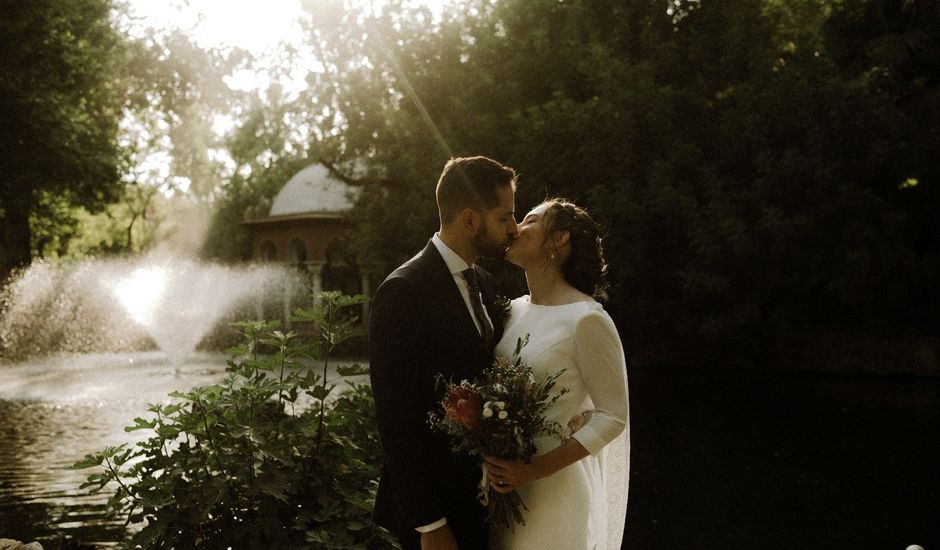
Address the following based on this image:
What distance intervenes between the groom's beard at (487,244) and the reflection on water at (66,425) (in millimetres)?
3142

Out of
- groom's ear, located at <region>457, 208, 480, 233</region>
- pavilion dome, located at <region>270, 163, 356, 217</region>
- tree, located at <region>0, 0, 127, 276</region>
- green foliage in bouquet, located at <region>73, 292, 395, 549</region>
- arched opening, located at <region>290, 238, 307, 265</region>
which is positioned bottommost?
arched opening, located at <region>290, 238, 307, 265</region>

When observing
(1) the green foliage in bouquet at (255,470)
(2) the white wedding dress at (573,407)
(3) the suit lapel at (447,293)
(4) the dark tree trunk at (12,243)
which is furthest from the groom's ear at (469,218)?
(4) the dark tree trunk at (12,243)

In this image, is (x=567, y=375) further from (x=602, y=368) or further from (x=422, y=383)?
(x=422, y=383)

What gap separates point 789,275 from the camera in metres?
25.4

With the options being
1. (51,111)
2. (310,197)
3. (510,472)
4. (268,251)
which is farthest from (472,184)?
(268,251)

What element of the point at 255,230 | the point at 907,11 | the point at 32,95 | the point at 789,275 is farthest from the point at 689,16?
the point at 255,230

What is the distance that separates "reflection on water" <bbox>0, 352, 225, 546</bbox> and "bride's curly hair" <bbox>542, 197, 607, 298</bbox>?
3346 millimetres

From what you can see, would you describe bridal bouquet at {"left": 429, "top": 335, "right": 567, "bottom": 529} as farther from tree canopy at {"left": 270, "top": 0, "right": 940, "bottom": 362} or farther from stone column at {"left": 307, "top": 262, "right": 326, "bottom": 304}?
stone column at {"left": 307, "top": 262, "right": 326, "bottom": 304}

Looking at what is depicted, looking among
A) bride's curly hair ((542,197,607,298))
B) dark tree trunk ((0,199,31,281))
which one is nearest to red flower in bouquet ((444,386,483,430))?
bride's curly hair ((542,197,607,298))

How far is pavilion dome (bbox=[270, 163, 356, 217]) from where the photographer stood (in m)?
50.7

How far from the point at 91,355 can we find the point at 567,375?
1527 inches

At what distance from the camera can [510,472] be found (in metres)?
3.38

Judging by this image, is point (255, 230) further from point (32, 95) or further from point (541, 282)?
point (541, 282)

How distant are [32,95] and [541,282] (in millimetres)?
29330
